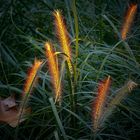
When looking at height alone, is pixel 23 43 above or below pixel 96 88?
→ above

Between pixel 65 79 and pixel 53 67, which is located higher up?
pixel 53 67

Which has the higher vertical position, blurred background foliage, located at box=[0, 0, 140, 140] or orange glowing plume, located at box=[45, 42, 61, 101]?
orange glowing plume, located at box=[45, 42, 61, 101]

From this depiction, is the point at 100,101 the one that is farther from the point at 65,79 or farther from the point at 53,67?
the point at 65,79

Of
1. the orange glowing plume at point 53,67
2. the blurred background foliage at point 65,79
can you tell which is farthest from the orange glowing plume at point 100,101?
the orange glowing plume at point 53,67

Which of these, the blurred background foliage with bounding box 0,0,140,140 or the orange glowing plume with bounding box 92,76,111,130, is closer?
the orange glowing plume with bounding box 92,76,111,130

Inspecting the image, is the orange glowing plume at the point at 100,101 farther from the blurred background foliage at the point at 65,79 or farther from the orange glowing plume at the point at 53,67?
the orange glowing plume at the point at 53,67

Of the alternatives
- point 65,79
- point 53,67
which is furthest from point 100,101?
point 65,79

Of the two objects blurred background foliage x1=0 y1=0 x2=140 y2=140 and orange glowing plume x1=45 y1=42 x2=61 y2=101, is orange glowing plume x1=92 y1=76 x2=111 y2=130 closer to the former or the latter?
blurred background foliage x1=0 y1=0 x2=140 y2=140

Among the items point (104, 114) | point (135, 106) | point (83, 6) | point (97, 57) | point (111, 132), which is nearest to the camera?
point (104, 114)

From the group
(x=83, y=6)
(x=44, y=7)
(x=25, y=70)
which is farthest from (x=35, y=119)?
(x=83, y=6)

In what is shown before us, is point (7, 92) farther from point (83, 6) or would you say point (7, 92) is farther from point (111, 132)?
point (83, 6)

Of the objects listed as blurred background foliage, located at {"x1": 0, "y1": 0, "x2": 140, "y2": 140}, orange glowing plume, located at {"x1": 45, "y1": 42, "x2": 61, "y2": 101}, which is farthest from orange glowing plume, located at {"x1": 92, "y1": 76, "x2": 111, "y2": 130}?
orange glowing plume, located at {"x1": 45, "y1": 42, "x2": 61, "y2": 101}
